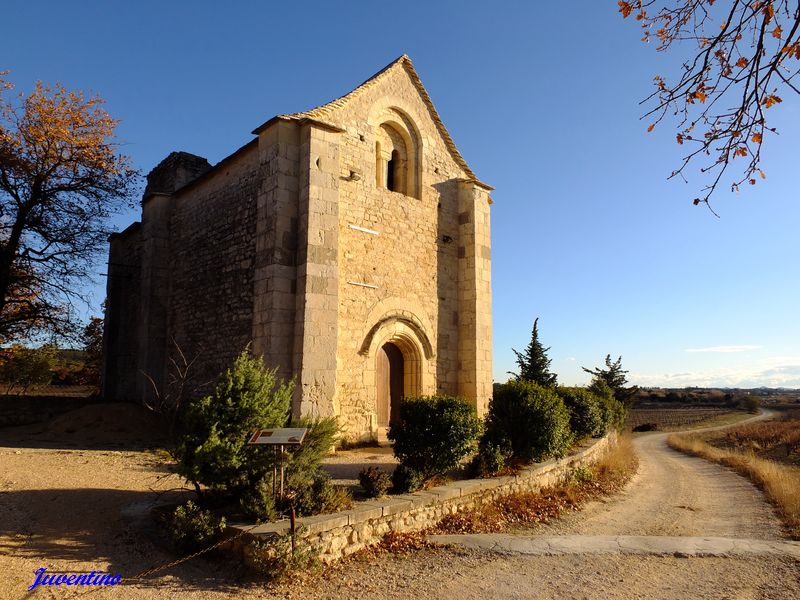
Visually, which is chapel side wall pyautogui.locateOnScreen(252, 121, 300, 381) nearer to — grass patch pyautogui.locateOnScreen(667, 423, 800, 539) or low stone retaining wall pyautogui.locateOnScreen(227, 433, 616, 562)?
low stone retaining wall pyautogui.locateOnScreen(227, 433, 616, 562)

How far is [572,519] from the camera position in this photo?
28.1ft

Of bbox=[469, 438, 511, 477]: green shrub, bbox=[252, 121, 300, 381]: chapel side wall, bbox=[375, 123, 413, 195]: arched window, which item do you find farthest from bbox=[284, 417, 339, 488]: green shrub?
bbox=[375, 123, 413, 195]: arched window

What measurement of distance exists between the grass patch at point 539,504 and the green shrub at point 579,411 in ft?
2.94

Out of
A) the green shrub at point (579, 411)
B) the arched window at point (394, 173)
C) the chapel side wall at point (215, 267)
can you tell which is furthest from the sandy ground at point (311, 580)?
the arched window at point (394, 173)

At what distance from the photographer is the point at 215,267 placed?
41.9 feet

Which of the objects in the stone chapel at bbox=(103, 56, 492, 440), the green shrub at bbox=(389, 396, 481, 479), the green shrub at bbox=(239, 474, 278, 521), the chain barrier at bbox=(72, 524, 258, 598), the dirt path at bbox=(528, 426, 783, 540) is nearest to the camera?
the chain barrier at bbox=(72, 524, 258, 598)

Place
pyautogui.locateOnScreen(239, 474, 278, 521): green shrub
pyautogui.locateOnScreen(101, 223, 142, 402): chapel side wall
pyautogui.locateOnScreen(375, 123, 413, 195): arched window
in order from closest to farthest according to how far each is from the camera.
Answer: pyautogui.locateOnScreen(239, 474, 278, 521): green shrub
pyautogui.locateOnScreen(375, 123, 413, 195): arched window
pyautogui.locateOnScreen(101, 223, 142, 402): chapel side wall

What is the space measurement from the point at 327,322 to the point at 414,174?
217 inches

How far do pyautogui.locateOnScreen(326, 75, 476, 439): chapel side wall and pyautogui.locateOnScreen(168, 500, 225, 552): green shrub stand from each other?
5546 mm

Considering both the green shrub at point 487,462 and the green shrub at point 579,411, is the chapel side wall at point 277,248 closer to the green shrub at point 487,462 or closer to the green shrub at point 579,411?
the green shrub at point 487,462

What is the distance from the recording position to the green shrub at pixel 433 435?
Result: 25.8 ft

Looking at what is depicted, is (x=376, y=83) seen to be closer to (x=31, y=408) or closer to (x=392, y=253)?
(x=392, y=253)

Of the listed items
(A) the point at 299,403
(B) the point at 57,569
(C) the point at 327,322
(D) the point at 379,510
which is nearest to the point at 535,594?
(D) the point at 379,510

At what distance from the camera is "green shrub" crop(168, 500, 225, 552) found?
548 centimetres
